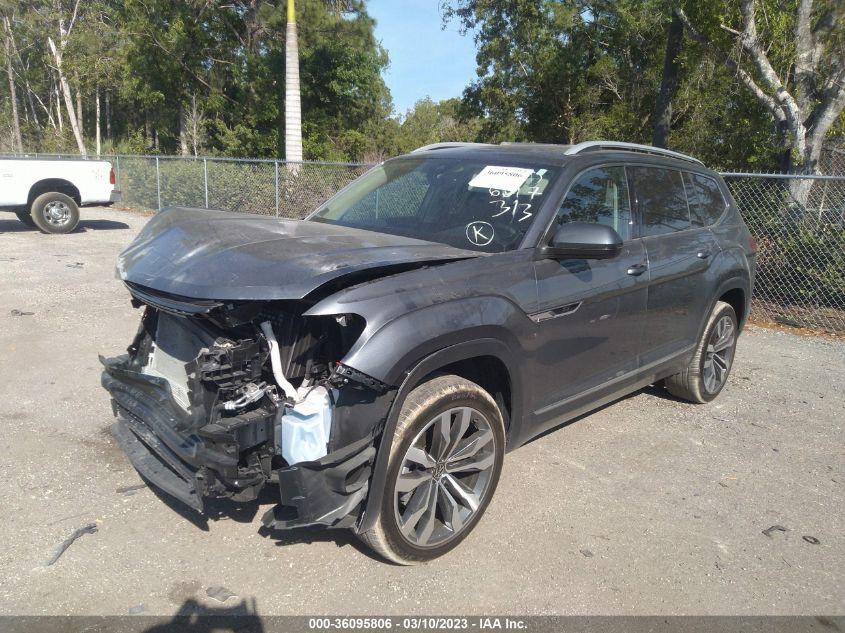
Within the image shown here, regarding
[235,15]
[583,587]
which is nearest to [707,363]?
[583,587]

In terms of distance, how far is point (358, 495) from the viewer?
8.48 ft

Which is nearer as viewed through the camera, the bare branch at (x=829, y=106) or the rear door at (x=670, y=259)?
the rear door at (x=670, y=259)

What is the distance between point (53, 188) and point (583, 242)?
505 inches

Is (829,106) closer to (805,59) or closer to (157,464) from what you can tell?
(805,59)

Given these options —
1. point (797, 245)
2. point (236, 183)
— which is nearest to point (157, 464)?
point (797, 245)

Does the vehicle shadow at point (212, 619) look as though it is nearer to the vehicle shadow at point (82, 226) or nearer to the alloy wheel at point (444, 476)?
the alloy wheel at point (444, 476)

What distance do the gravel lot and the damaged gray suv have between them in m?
0.30

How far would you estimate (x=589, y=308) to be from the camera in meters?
3.54

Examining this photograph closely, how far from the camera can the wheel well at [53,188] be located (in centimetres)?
1259

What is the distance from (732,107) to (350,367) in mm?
16775

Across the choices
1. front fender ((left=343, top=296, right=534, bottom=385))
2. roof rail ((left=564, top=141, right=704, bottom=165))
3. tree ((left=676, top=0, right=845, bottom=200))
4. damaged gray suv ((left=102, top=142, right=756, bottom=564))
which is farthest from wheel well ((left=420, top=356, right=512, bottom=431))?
tree ((left=676, top=0, right=845, bottom=200))

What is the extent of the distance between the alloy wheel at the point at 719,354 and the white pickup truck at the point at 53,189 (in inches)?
489

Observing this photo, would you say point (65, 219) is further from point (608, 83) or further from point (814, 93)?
point (608, 83)

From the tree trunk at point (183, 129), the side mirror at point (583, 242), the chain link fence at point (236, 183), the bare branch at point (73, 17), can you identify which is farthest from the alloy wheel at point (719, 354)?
the bare branch at point (73, 17)
